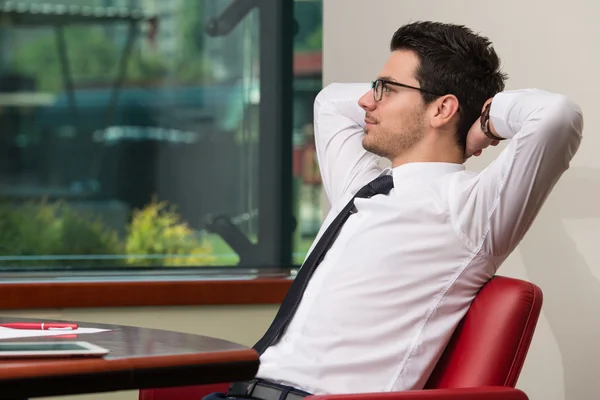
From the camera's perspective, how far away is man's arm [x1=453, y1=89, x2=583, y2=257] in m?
1.75

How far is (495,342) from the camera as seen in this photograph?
1794mm

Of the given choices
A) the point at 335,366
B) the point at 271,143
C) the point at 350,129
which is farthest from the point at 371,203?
the point at 271,143

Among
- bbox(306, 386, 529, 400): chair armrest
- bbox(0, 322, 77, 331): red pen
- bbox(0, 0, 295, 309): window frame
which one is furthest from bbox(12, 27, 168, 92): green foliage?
bbox(306, 386, 529, 400): chair armrest

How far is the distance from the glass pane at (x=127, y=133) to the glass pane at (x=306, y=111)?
6.0 inches

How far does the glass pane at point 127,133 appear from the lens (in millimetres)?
3104

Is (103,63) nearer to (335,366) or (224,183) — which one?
(224,183)

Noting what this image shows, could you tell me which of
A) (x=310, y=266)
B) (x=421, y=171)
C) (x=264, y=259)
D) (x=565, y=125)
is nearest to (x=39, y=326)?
(x=310, y=266)

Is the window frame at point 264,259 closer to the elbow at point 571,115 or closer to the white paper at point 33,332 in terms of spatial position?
the white paper at point 33,332

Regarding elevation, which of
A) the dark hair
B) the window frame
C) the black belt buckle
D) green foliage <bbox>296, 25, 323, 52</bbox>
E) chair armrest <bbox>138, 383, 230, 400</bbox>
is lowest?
chair armrest <bbox>138, 383, 230, 400</bbox>

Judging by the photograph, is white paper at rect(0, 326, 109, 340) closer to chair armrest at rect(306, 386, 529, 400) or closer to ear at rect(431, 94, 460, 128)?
chair armrest at rect(306, 386, 529, 400)

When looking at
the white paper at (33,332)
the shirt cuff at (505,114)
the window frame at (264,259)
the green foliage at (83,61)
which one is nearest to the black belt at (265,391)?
the white paper at (33,332)

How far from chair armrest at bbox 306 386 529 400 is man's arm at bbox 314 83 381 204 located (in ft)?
2.78

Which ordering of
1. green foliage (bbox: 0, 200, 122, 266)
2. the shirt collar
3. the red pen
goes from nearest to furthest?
the red pen, the shirt collar, green foliage (bbox: 0, 200, 122, 266)

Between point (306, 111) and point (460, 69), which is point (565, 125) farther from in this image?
point (306, 111)
